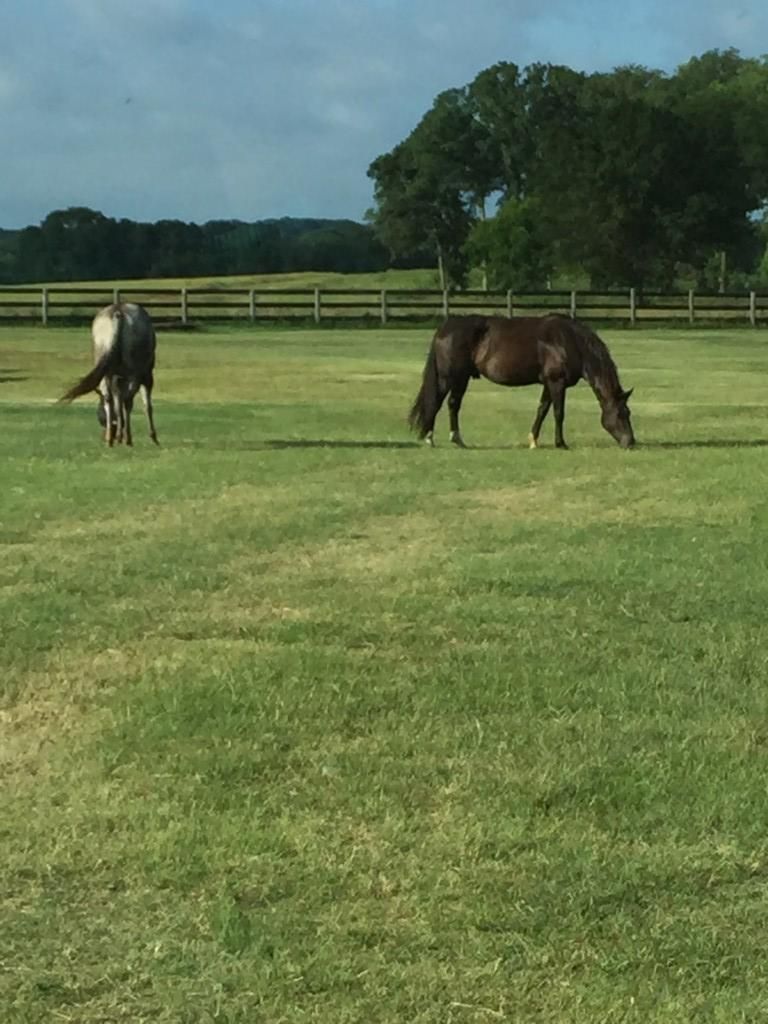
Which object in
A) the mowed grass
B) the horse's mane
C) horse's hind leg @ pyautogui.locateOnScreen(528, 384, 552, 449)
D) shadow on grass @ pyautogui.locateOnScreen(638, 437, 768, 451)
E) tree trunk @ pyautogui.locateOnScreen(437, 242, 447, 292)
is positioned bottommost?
→ shadow on grass @ pyautogui.locateOnScreen(638, 437, 768, 451)

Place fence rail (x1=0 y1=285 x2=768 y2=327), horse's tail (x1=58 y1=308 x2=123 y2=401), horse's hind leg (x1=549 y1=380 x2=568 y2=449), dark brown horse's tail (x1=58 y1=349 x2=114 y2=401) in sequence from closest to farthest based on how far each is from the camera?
dark brown horse's tail (x1=58 y1=349 x2=114 y2=401) → horse's tail (x1=58 y1=308 x2=123 y2=401) → horse's hind leg (x1=549 y1=380 x2=568 y2=449) → fence rail (x1=0 y1=285 x2=768 y2=327)

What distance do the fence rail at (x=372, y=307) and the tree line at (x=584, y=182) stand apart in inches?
754

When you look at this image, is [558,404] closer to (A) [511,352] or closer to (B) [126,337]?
(A) [511,352]

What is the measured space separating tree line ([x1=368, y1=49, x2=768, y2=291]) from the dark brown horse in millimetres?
63105

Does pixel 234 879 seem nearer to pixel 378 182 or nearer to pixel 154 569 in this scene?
pixel 154 569

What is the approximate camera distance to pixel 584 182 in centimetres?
8031

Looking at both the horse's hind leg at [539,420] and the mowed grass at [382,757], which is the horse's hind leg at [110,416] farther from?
the horse's hind leg at [539,420]

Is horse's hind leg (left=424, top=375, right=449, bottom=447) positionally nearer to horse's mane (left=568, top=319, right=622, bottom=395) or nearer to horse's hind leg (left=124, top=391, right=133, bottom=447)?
horse's mane (left=568, top=319, right=622, bottom=395)

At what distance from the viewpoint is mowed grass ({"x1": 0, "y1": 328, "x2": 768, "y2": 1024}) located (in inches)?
154

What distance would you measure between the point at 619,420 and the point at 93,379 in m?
5.73

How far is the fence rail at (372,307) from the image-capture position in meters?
54.0

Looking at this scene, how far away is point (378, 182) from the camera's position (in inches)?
3765

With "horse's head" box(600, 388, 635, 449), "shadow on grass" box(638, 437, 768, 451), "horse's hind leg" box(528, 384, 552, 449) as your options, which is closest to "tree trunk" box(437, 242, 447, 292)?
"shadow on grass" box(638, 437, 768, 451)

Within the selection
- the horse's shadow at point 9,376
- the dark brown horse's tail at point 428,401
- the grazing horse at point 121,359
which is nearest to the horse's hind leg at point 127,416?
the grazing horse at point 121,359
